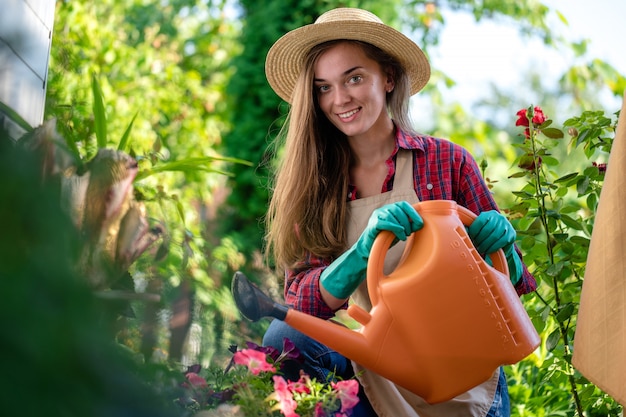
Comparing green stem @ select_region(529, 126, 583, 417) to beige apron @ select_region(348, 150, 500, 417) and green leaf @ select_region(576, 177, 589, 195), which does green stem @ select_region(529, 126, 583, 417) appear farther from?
beige apron @ select_region(348, 150, 500, 417)

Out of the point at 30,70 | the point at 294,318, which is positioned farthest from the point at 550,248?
the point at 30,70

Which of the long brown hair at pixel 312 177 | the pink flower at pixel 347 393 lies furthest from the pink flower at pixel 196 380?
the long brown hair at pixel 312 177

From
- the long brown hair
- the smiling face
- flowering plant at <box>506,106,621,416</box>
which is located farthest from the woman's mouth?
flowering plant at <box>506,106,621,416</box>

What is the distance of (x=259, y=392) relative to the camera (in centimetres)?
117

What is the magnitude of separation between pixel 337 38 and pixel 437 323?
2.96 ft

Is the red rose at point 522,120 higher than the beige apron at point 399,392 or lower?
higher

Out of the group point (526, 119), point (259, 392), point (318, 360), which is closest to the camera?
point (259, 392)

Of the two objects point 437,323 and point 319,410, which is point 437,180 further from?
point 319,410

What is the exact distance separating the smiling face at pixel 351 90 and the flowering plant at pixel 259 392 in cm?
76

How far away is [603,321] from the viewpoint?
1229 millimetres

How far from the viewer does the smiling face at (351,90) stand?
187cm

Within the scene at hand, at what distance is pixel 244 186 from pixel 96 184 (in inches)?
177

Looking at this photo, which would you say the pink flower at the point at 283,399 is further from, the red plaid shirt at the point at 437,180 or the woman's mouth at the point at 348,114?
the woman's mouth at the point at 348,114

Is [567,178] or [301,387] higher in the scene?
[567,178]
